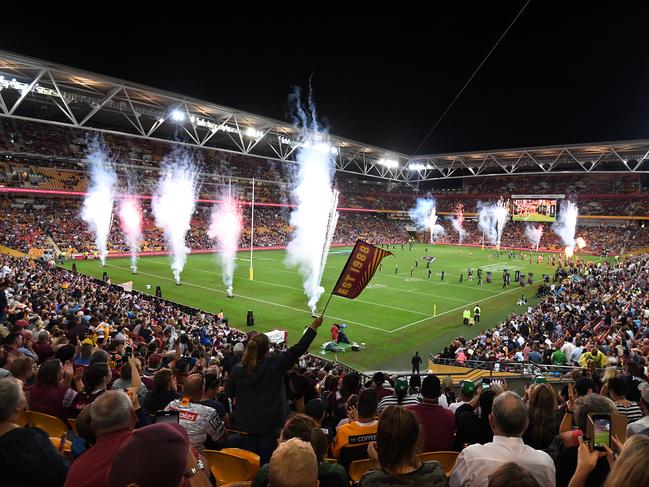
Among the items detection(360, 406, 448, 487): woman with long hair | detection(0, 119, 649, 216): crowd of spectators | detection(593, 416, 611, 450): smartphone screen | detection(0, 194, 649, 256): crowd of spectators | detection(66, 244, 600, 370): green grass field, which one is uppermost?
detection(0, 119, 649, 216): crowd of spectators

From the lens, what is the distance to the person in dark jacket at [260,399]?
4980 mm

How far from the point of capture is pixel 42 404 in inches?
211

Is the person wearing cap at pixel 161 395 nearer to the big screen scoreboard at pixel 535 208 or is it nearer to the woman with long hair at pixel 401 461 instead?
the woman with long hair at pixel 401 461

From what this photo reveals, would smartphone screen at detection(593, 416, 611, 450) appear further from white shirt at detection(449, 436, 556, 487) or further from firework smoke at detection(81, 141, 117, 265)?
firework smoke at detection(81, 141, 117, 265)

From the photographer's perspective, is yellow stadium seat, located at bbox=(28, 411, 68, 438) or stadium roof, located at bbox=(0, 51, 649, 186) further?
stadium roof, located at bbox=(0, 51, 649, 186)

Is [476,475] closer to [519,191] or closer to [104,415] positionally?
[104,415]

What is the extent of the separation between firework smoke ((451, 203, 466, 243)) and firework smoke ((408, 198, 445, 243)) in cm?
290

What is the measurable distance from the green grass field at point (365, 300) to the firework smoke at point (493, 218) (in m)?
33.6

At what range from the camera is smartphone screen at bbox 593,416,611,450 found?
2.94m

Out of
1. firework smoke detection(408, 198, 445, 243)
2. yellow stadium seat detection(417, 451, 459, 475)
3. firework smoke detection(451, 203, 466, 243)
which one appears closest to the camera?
yellow stadium seat detection(417, 451, 459, 475)

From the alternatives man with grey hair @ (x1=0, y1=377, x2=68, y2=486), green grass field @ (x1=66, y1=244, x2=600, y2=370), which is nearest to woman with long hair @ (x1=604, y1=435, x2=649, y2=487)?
man with grey hair @ (x1=0, y1=377, x2=68, y2=486)

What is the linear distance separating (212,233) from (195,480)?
64.1 meters

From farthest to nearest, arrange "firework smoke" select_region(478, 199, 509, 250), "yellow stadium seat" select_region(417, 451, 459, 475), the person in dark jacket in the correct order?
"firework smoke" select_region(478, 199, 509, 250) < the person in dark jacket < "yellow stadium seat" select_region(417, 451, 459, 475)

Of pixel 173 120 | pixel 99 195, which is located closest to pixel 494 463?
pixel 173 120
